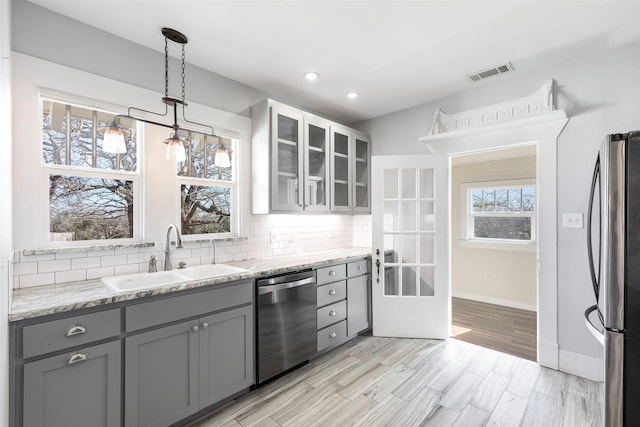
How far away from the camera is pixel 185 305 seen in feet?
6.17

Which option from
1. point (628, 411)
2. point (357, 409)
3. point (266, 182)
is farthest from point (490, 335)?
point (266, 182)

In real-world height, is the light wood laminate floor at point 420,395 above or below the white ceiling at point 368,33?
below

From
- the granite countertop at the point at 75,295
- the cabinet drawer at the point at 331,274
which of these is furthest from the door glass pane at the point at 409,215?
the granite countertop at the point at 75,295

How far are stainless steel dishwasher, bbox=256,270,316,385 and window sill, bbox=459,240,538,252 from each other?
3257 millimetres

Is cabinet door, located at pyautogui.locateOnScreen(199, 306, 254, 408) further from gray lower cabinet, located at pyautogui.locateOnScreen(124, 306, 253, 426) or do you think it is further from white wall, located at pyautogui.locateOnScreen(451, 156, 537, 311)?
white wall, located at pyautogui.locateOnScreen(451, 156, 537, 311)

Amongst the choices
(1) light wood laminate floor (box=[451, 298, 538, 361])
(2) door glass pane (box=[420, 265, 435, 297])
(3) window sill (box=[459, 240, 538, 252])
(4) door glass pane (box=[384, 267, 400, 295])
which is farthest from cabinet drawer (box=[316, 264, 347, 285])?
(3) window sill (box=[459, 240, 538, 252])

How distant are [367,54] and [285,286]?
198 cm

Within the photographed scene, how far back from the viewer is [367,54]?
7.91 feet

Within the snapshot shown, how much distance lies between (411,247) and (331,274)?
100 centimetres

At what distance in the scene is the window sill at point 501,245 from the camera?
426cm

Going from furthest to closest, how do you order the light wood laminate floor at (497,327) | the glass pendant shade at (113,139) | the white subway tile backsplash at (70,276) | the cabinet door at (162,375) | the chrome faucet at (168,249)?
the light wood laminate floor at (497,327), the chrome faucet at (168,249), the white subway tile backsplash at (70,276), the glass pendant shade at (113,139), the cabinet door at (162,375)

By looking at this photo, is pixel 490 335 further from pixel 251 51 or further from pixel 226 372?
pixel 251 51

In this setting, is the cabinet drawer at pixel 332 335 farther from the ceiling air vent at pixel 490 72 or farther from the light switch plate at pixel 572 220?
the ceiling air vent at pixel 490 72

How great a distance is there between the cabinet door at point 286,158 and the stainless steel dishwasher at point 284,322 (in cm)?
72
